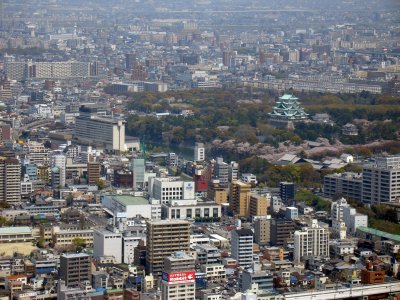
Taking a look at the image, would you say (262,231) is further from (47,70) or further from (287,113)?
(47,70)

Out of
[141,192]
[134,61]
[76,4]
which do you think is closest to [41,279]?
[141,192]

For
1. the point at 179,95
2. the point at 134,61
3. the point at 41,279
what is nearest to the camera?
the point at 41,279

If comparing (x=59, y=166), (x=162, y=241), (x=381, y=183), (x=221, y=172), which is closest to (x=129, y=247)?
(x=162, y=241)

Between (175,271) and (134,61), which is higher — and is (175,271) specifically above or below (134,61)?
above

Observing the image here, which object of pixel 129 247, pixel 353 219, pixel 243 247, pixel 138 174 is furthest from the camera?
pixel 138 174

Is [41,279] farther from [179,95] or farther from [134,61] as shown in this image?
[134,61]

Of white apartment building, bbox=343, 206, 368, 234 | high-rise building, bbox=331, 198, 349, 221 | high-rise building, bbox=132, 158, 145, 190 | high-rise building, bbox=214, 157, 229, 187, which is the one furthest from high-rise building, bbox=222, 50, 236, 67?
white apartment building, bbox=343, 206, 368, 234
